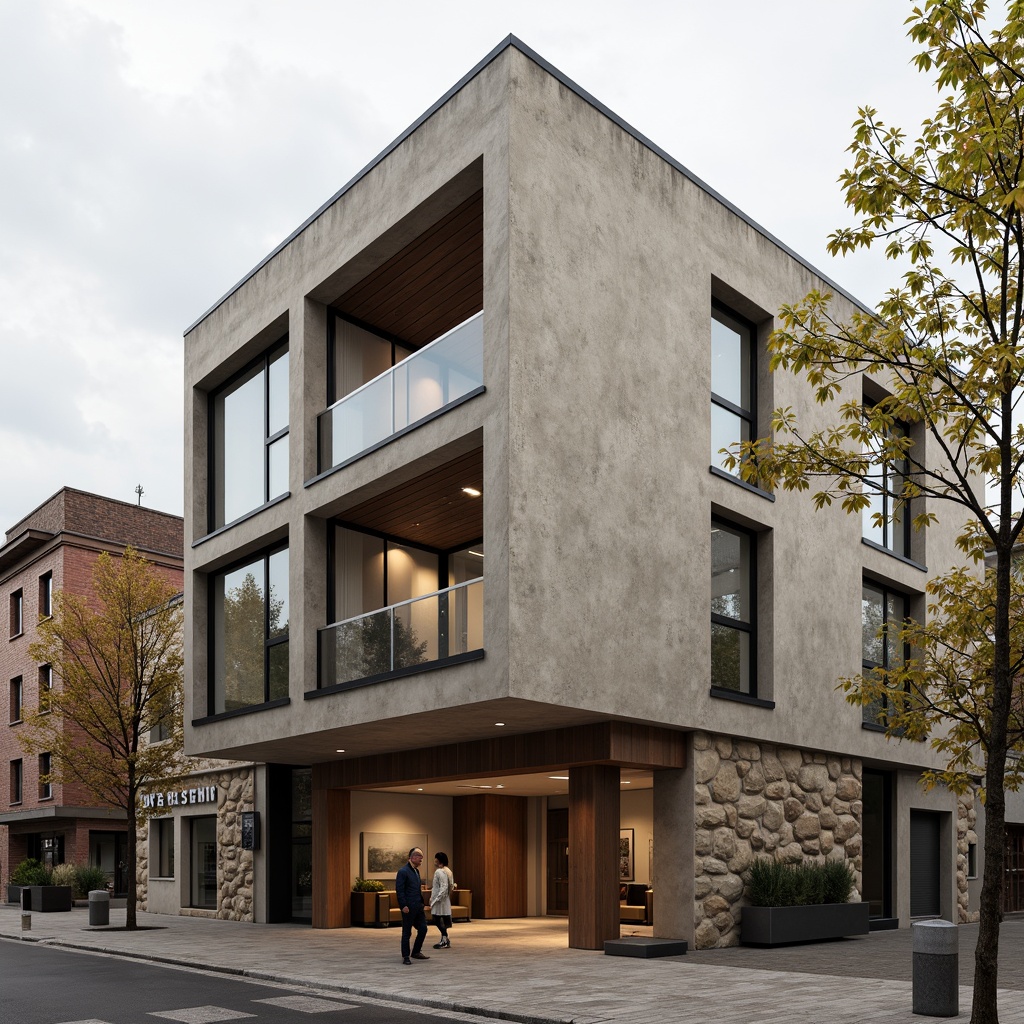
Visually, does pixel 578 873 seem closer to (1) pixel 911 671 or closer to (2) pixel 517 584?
(2) pixel 517 584

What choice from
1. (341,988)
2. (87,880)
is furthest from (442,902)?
(87,880)

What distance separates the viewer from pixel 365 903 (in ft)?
74.4

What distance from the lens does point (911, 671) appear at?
10672 mm

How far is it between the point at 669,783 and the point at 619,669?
9.71ft

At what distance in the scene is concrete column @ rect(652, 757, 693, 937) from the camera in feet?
57.7

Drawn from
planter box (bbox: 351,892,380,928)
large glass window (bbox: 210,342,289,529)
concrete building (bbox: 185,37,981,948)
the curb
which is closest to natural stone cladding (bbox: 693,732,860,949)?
concrete building (bbox: 185,37,981,948)

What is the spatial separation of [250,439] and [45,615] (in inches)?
750

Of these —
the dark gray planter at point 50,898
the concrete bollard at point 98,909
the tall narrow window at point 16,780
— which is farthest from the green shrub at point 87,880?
the concrete bollard at point 98,909

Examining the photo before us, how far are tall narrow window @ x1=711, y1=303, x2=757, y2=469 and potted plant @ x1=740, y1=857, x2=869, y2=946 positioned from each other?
6.58 metres

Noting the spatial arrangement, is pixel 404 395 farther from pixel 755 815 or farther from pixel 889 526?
pixel 889 526

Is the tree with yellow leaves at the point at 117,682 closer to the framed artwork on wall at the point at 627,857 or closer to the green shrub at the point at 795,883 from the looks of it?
the framed artwork on wall at the point at 627,857

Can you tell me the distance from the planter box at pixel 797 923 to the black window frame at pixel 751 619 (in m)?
3.34

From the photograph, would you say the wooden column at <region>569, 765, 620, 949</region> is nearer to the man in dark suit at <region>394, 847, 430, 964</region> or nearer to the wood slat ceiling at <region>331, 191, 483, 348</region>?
the man in dark suit at <region>394, 847, 430, 964</region>

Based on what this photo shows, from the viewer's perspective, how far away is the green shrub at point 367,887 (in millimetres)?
22891
